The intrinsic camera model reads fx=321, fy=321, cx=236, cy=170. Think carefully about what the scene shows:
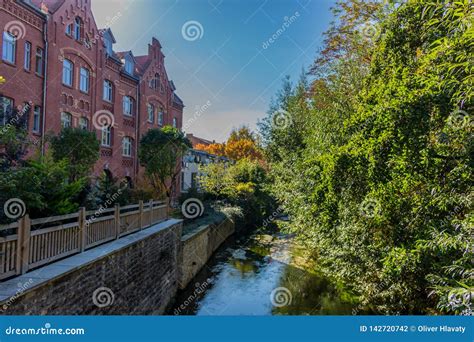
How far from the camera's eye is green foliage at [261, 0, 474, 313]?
5.09 meters

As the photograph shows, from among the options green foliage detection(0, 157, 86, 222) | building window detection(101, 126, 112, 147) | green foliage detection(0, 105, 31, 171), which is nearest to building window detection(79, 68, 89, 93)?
building window detection(101, 126, 112, 147)

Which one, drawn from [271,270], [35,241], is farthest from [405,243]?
[271,270]

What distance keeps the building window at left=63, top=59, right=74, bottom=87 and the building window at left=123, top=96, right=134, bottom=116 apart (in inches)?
209

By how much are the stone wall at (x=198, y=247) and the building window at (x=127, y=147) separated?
8700mm

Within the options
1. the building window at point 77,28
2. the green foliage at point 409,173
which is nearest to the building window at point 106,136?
the building window at point 77,28

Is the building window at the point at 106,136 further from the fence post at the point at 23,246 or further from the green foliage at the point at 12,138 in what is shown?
the fence post at the point at 23,246

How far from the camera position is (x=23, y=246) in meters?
5.24

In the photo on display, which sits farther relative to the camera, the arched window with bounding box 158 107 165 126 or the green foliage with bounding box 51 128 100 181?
the arched window with bounding box 158 107 165 126

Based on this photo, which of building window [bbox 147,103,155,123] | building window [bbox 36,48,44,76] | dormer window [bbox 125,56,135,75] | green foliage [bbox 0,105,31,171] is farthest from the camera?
building window [bbox 147,103,155,123]

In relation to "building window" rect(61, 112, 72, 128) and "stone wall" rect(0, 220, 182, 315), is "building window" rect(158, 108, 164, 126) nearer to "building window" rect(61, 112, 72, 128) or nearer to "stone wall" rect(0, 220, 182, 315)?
"building window" rect(61, 112, 72, 128)

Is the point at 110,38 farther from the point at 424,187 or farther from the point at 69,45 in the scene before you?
the point at 424,187

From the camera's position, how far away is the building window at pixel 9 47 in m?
13.4
